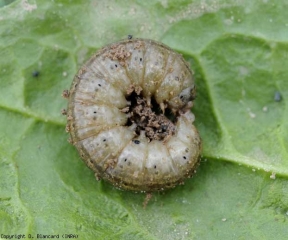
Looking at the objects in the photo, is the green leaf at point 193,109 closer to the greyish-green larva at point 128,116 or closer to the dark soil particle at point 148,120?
the greyish-green larva at point 128,116

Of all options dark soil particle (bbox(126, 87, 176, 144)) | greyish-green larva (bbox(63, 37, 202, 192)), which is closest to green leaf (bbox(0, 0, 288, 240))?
greyish-green larva (bbox(63, 37, 202, 192))

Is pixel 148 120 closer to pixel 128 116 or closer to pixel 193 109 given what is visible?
pixel 128 116

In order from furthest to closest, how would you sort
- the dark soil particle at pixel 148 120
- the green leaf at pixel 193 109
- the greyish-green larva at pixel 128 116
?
the dark soil particle at pixel 148 120 < the green leaf at pixel 193 109 < the greyish-green larva at pixel 128 116

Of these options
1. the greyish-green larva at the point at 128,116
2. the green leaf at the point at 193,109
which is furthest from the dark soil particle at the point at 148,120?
the green leaf at the point at 193,109

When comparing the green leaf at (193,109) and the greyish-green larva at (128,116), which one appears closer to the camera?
the greyish-green larva at (128,116)

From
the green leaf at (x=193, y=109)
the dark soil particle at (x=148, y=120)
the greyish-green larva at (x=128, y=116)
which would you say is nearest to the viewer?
the greyish-green larva at (x=128, y=116)
